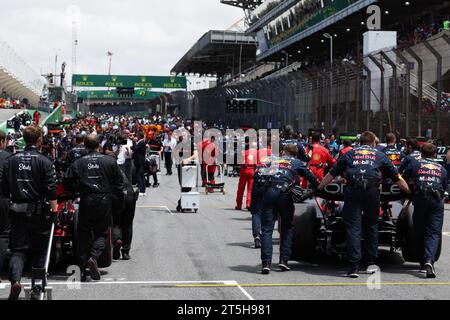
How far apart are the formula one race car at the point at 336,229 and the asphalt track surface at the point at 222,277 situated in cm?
22

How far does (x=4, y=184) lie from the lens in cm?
781

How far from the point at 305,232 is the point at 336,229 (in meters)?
0.38

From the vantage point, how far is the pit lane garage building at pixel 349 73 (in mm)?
24688

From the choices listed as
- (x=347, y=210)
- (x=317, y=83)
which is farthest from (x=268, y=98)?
(x=347, y=210)

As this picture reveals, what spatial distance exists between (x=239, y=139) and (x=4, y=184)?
20.2 metres

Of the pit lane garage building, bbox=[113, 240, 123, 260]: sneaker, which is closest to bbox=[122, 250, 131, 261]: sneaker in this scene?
bbox=[113, 240, 123, 260]: sneaker

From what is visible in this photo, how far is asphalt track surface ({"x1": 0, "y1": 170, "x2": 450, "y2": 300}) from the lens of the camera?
795 centimetres

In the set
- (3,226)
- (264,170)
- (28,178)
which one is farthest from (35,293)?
(264,170)

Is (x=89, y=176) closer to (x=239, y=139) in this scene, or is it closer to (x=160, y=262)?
(x=160, y=262)

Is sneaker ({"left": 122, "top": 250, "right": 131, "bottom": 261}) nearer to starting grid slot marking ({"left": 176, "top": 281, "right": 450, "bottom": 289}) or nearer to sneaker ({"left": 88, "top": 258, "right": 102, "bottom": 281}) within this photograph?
sneaker ({"left": 88, "top": 258, "right": 102, "bottom": 281})

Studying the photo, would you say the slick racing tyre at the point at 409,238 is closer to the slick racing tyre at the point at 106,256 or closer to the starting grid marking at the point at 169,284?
the starting grid marking at the point at 169,284

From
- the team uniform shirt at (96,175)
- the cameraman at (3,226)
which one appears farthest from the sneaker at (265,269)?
the cameraman at (3,226)

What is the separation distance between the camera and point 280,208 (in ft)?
30.6

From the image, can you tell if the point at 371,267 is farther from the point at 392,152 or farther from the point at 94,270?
the point at 392,152
